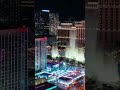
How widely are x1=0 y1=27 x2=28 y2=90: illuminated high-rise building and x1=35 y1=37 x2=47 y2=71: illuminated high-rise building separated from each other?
0.13 m

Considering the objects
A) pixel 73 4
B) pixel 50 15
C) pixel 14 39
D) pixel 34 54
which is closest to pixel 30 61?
pixel 34 54

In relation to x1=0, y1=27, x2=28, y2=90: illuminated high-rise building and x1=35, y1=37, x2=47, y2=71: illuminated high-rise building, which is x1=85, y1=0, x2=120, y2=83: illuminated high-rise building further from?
x1=0, y1=27, x2=28, y2=90: illuminated high-rise building

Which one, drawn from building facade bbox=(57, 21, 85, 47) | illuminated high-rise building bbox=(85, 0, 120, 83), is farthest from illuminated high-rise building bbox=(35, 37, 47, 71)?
illuminated high-rise building bbox=(85, 0, 120, 83)

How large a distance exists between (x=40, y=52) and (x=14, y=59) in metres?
0.33

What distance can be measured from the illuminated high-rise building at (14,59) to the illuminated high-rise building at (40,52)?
132mm

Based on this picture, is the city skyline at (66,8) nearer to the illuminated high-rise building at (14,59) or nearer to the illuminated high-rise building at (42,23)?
the illuminated high-rise building at (42,23)

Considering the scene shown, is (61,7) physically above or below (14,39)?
above

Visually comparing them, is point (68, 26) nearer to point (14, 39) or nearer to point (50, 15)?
point (50, 15)

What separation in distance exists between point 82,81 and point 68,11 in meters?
0.80

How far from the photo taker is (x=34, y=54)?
11.9 ft

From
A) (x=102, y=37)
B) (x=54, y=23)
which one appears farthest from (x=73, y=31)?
(x=102, y=37)

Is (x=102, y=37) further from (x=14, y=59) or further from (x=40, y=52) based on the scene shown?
(x=14, y=59)

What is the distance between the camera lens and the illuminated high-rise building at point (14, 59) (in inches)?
133

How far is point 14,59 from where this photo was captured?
11.4ft
